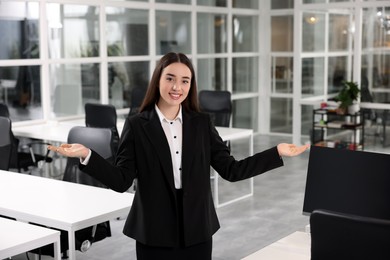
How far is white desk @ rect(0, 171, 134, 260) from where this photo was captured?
120 inches

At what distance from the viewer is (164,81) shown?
2.54m

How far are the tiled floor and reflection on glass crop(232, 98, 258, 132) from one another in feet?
9.56

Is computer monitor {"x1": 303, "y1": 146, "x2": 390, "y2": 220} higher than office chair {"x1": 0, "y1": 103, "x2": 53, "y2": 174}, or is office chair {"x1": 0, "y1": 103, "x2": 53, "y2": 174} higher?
computer monitor {"x1": 303, "y1": 146, "x2": 390, "y2": 220}

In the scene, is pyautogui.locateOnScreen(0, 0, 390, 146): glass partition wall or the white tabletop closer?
the white tabletop

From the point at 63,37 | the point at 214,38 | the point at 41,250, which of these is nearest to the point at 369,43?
the point at 214,38

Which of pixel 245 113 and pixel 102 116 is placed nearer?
pixel 102 116

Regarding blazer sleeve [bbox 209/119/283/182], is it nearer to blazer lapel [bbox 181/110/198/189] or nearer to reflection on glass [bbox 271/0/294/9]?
blazer lapel [bbox 181/110/198/189]

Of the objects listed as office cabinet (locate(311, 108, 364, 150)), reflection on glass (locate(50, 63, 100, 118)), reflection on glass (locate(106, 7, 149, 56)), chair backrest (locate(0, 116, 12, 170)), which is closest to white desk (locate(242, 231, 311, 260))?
chair backrest (locate(0, 116, 12, 170))

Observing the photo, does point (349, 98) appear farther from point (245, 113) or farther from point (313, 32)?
point (245, 113)

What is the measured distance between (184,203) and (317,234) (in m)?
0.65

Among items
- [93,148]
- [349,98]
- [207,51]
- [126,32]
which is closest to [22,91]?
[126,32]

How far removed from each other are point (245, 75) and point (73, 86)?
378 centimetres

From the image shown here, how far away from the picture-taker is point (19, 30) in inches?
279

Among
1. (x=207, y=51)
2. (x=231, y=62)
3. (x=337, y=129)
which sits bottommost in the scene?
(x=337, y=129)
